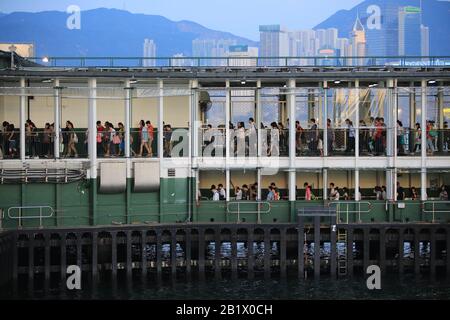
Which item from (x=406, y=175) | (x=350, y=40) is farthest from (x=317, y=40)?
(x=406, y=175)

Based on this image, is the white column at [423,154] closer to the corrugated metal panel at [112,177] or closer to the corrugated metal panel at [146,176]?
the corrugated metal panel at [146,176]

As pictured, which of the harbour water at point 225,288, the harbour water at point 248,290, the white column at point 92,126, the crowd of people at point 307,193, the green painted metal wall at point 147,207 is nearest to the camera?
the harbour water at point 248,290

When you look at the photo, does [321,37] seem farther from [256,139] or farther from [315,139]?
[256,139]

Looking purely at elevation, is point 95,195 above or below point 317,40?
below

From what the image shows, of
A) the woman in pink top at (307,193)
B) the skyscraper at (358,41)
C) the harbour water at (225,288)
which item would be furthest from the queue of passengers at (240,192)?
the skyscraper at (358,41)

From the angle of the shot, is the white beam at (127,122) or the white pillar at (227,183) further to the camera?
the white pillar at (227,183)

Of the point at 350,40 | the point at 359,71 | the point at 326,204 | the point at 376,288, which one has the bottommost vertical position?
the point at 376,288

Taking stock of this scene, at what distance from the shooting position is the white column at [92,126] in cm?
4497

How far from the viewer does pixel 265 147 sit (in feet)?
153

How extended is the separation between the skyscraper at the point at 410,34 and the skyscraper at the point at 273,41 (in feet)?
35.7

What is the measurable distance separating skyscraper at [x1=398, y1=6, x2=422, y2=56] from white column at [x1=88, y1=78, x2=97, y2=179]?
5469 centimetres

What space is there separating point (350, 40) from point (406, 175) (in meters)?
63.6

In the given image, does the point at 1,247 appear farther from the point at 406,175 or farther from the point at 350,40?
the point at 350,40
